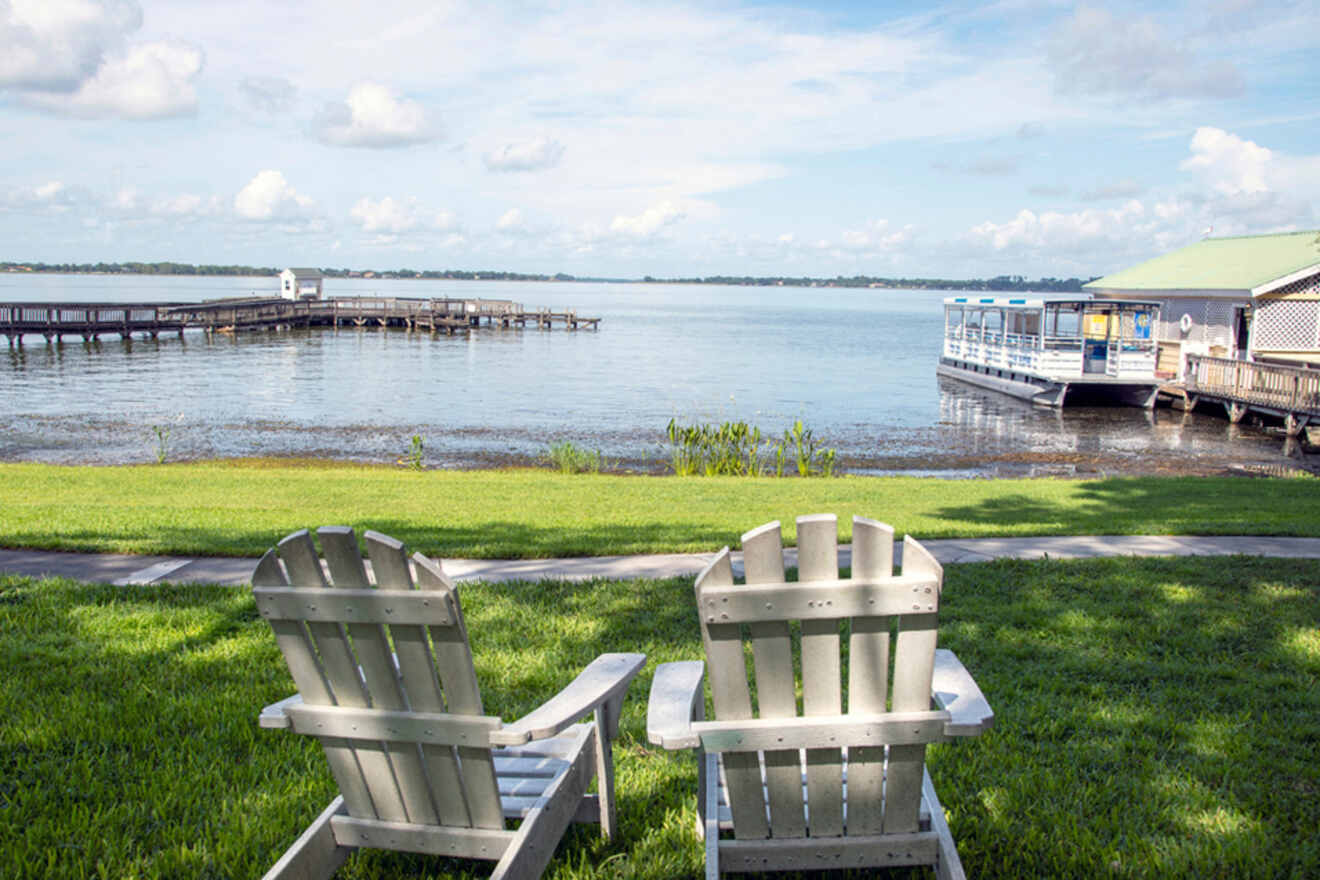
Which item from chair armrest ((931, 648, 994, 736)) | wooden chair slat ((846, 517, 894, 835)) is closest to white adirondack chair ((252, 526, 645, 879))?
wooden chair slat ((846, 517, 894, 835))

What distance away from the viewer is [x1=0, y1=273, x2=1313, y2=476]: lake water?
21500 mm

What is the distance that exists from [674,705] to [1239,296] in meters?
30.1

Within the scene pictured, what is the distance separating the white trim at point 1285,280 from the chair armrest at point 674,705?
29.0 metres

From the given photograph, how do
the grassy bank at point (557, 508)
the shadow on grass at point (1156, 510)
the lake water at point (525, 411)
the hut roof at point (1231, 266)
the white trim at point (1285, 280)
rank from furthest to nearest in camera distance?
the hut roof at point (1231, 266) → the white trim at point (1285, 280) → the lake water at point (525, 411) → the shadow on grass at point (1156, 510) → the grassy bank at point (557, 508)

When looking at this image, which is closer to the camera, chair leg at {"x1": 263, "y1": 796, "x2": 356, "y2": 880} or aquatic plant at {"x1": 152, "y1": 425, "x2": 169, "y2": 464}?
chair leg at {"x1": 263, "y1": 796, "x2": 356, "y2": 880}

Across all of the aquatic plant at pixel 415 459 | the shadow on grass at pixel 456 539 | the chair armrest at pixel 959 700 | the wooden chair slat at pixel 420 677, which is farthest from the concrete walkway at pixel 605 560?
the aquatic plant at pixel 415 459

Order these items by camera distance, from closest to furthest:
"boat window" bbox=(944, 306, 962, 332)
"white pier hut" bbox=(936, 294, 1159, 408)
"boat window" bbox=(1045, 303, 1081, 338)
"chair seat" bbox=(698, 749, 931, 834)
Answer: "chair seat" bbox=(698, 749, 931, 834) → "white pier hut" bbox=(936, 294, 1159, 408) → "boat window" bbox=(1045, 303, 1081, 338) → "boat window" bbox=(944, 306, 962, 332)

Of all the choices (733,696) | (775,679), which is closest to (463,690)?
(733,696)

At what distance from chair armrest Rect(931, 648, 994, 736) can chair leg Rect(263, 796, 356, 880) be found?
1726 millimetres

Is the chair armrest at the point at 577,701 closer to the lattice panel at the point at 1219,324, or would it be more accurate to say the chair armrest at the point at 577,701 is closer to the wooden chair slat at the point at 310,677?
the wooden chair slat at the point at 310,677

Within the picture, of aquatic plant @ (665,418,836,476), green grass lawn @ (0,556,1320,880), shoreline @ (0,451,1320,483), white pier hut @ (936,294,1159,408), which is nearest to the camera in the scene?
green grass lawn @ (0,556,1320,880)

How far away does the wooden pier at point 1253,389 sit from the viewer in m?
23.2

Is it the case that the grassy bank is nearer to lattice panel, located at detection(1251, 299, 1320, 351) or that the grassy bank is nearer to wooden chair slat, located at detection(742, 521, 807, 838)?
wooden chair slat, located at detection(742, 521, 807, 838)

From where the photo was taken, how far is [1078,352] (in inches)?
1216
